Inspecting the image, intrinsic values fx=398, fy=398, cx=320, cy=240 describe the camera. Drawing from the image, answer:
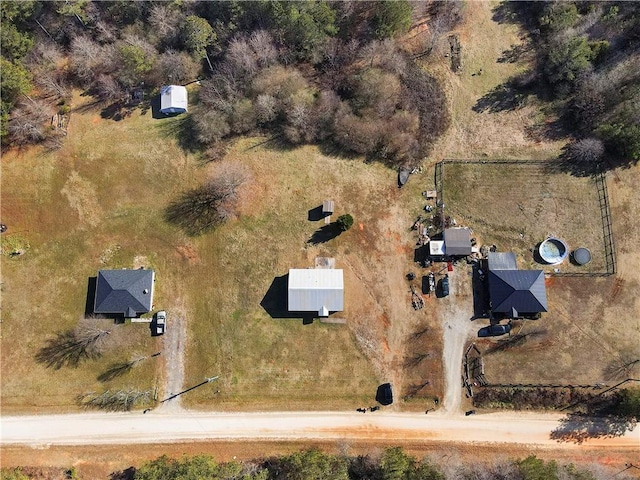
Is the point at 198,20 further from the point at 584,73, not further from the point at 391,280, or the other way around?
the point at 584,73

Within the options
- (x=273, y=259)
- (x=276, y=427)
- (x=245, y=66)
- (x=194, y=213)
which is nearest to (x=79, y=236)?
(x=194, y=213)

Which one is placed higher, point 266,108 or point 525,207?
point 266,108

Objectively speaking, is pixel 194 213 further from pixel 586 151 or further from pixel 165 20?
→ pixel 586 151

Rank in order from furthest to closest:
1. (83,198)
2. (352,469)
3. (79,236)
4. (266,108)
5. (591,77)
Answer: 1. (83,198)
2. (266,108)
3. (591,77)
4. (79,236)
5. (352,469)

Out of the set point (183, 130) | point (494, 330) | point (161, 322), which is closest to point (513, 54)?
point (494, 330)

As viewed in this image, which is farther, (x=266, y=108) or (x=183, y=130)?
(x=183, y=130)

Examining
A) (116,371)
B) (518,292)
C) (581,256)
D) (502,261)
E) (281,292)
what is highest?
(581,256)

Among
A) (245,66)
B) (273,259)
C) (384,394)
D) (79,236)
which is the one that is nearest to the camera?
(384,394)

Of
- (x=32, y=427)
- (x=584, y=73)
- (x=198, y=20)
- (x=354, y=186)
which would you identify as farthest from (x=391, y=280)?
(x=32, y=427)
